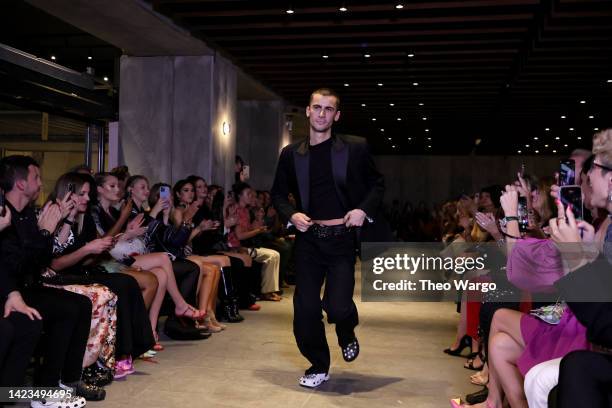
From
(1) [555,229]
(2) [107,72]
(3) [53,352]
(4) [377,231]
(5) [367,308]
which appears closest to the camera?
(1) [555,229]

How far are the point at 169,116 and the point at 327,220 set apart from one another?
5.22m

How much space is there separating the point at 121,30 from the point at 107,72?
501 cm

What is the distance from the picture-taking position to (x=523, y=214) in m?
3.26

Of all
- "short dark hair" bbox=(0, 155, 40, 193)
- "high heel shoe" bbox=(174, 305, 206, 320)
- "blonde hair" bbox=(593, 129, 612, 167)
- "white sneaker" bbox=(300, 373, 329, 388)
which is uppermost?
"blonde hair" bbox=(593, 129, 612, 167)

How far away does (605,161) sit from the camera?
2.27m

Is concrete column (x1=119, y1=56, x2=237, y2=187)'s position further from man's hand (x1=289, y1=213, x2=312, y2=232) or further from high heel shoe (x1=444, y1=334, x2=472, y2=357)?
man's hand (x1=289, y1=213, x2=312, y2=232)

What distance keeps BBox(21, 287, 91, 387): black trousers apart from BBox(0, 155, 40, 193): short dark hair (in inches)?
20.2

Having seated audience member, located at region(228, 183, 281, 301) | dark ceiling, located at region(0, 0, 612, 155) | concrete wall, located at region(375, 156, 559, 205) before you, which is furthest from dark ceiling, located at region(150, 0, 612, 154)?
concrete wall, located at region(375, 156, 559, 205)

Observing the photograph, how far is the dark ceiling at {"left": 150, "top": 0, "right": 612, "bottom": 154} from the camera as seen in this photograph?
22.1 feet

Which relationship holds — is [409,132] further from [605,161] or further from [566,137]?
[605,161]

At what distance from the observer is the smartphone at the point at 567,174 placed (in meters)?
2.71

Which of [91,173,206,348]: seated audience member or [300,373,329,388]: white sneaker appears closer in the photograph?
[300,373,329,388]: white sneaker

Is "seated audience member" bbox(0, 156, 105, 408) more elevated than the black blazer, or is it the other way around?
the black blazer

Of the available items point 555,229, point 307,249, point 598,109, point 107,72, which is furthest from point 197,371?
point 598,109
